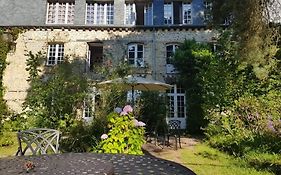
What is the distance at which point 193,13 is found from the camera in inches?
776

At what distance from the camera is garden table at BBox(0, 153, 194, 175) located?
2.25 meters

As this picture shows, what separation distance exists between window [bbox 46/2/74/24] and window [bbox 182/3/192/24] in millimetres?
7794

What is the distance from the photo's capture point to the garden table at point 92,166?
88.6 inches

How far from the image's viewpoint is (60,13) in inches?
796

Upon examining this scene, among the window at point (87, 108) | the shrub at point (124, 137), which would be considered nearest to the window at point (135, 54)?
the window at point (87, 108)

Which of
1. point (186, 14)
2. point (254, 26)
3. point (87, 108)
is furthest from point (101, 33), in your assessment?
point (254, 26)

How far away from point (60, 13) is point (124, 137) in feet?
53.5

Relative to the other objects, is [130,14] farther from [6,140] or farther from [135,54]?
[6,140]

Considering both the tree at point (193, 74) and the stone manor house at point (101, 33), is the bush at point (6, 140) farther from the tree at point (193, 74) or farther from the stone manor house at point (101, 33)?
the tree at point (193, 74)

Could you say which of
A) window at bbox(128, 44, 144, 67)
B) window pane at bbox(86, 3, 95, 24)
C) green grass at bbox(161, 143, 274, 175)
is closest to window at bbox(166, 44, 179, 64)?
window at bbox(128, 44, 144, 67)

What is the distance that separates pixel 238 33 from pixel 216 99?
12.4ft

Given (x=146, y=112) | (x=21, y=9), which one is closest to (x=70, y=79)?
(x=146, y=112)

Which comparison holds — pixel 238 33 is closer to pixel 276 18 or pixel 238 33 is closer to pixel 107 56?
pixel 276 18

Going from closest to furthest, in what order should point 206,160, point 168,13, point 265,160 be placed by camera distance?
point 265,160 → point 206,160 → point 168,13
